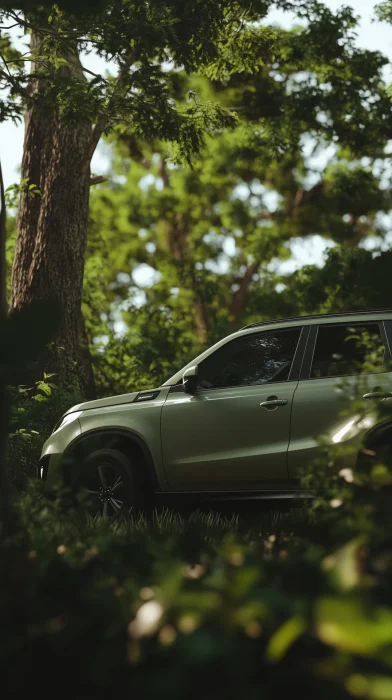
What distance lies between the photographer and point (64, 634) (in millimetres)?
1906

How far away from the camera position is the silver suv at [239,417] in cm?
641

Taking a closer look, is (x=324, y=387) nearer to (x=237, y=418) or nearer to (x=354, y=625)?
(x=237, y=418)

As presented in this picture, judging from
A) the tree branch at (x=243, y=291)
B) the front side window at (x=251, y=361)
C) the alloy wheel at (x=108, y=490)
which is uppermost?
the tree branch at (x=243, y=291)

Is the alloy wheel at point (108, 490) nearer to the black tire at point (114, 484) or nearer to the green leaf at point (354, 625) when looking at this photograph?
A: the black tire at point (114, 484)

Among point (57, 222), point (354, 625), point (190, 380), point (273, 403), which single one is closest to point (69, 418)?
point (190, 380)

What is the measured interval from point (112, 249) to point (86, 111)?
24.2m

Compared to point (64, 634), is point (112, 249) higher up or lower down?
higher up

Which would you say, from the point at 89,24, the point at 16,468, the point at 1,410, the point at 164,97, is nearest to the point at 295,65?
the point at 164,97

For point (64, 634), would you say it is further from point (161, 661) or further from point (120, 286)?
point (120, 286)

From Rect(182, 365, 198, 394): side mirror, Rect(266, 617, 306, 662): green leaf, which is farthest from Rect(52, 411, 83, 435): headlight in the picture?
Rect(266, 617, 306, 662): green leaf

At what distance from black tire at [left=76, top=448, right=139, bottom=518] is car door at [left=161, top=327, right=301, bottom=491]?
0.31 metres

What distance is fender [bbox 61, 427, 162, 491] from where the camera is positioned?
696cm

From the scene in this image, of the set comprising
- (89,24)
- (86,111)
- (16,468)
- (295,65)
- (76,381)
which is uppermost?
(295,65)

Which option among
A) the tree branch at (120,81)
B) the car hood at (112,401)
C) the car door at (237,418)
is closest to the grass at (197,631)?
the car door at (237,418)
